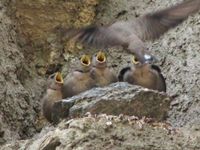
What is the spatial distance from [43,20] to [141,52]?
1.51 m

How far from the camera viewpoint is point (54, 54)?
20.9ft

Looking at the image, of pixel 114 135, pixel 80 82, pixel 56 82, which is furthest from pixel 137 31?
pixel 114 135

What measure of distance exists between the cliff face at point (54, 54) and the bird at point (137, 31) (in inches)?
22.6

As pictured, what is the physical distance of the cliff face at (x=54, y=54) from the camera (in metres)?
5.73

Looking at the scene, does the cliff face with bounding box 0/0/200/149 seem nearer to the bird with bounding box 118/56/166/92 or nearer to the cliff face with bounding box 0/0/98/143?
the cliff face with bounding box 0/0/98/143

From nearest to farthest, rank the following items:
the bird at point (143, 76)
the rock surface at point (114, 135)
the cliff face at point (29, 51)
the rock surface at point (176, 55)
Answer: the rock surface at point (114, 135) → the bird at point (143, 76) → the rock surface at point (176, 55) → the cliff face at point (29, 51)

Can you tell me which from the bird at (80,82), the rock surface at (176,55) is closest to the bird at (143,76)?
the bird at (80,82)

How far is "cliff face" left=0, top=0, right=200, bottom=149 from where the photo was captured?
573 centimetres

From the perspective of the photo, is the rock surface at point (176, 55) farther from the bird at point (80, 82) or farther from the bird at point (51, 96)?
the bird at point (51, 96)

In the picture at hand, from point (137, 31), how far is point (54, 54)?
44.3 inches

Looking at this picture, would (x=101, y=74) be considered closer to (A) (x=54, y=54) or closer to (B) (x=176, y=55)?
(B) (x=176, y=55)

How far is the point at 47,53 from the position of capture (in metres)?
6.38

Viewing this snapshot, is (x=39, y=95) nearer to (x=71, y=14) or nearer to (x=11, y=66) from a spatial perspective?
(x=11, y=66)

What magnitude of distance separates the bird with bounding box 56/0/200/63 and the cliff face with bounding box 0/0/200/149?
1.88 feet
